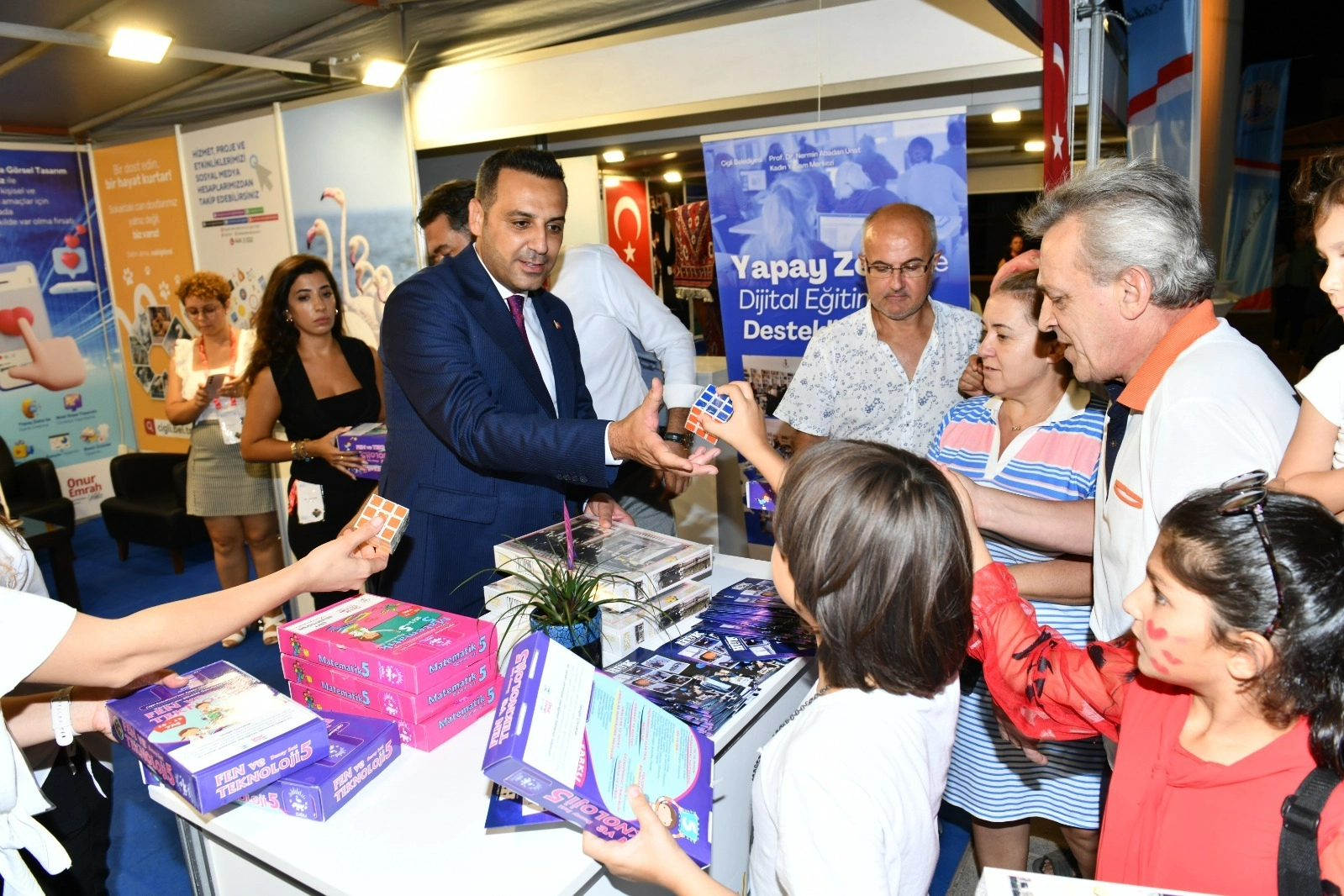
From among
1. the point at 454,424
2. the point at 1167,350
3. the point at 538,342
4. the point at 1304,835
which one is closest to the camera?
the point at 1304,835

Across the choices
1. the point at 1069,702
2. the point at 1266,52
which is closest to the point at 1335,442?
the point at 1069,702

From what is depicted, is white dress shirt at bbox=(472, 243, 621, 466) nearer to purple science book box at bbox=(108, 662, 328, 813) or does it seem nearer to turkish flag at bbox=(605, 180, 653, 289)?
purple science book box at bbox=(108, 662, 328, 813)

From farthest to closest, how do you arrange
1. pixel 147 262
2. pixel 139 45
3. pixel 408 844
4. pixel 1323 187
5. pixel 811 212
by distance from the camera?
pixel 147 262 < pixel 139 45 < pixel 811 212 < pixel 1323 187 < pixel 408 844

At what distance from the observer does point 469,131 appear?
17.0 ft

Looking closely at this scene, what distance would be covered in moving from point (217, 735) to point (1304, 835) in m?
1.56

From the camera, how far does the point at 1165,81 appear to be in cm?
291

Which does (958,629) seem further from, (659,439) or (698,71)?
(698,71)

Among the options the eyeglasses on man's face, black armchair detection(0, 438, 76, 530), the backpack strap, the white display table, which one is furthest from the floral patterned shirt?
black armchair detection(0, 438, 76, 530)

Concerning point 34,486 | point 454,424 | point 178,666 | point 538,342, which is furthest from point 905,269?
point 34,486

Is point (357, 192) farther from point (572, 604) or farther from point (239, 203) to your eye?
point (572, 604)

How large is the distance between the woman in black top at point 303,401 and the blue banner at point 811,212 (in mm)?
1833

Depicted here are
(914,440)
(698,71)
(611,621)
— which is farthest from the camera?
(698,71)

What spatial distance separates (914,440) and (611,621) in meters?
1.59

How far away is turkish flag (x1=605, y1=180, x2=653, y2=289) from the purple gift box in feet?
8.05
